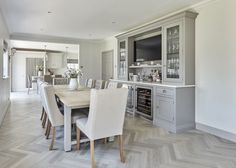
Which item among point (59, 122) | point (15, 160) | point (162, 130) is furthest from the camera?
point (162, 130)

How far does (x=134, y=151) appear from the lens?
2715 mm

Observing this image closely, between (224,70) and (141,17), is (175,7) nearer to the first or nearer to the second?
(141,17)

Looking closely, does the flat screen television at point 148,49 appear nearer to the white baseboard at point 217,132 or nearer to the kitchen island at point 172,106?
the kitchen island at point 172,106

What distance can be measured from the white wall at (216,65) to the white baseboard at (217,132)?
54 millimetres

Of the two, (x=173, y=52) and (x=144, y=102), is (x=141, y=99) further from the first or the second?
(x=173, y=52)

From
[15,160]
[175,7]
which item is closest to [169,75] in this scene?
[175,7]

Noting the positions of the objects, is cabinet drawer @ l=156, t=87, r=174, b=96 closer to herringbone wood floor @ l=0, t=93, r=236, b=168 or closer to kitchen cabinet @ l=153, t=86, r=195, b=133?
kitchen cabinet @ l=153, t=86, r=195, b=133

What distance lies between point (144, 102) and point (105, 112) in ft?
8.28

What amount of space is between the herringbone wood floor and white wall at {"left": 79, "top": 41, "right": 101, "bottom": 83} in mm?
4417

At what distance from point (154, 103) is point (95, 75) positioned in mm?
4383

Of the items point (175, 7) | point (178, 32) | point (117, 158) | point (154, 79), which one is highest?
point (175, 7)

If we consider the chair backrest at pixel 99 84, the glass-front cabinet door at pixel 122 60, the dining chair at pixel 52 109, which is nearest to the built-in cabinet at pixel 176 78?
the chair backrest at pixel 99 84

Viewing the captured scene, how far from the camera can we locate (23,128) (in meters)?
3.78

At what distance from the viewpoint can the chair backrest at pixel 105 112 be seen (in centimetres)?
214
